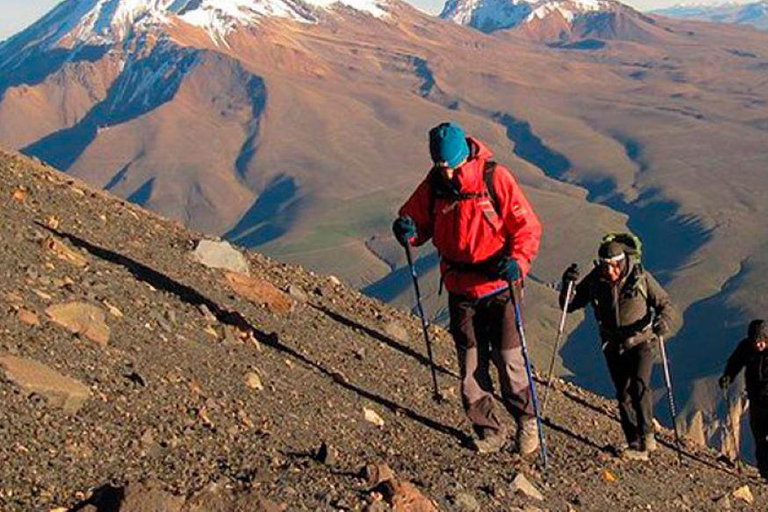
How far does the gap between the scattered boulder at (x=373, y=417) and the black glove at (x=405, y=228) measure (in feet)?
6.45

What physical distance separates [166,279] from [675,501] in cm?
656

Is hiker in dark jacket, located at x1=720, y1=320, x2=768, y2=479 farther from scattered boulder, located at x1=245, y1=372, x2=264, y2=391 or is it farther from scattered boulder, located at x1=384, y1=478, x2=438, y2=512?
scattered boulder, located at x1=384, y1=478, x2=438, y2=512

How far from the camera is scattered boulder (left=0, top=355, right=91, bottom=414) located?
340 inches

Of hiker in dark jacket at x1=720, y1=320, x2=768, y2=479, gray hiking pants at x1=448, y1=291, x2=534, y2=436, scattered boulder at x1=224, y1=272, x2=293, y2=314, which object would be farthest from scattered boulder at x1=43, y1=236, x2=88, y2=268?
hiker in dark jacket at x1=720, y1=320, x2=768, y2=479

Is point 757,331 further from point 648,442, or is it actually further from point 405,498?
point 405,498

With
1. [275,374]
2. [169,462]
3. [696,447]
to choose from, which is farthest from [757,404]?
[169,462]

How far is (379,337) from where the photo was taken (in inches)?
621

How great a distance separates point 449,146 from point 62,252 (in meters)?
5.64

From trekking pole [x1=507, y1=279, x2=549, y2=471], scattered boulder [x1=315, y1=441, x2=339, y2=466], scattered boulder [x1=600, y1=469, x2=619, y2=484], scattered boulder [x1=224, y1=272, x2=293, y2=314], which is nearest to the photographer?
scattered boulder [x1=315, y1=441, x2=339, y2=466]

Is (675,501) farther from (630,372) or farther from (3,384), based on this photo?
(3,384)

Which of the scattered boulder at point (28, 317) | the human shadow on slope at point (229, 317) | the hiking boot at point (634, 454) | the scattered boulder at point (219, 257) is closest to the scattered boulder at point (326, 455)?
the human shadow on slope at point (229, 317)

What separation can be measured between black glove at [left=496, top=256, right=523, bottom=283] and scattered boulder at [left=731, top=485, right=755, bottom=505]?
432 cm

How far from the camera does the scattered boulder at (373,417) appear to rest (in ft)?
37.2

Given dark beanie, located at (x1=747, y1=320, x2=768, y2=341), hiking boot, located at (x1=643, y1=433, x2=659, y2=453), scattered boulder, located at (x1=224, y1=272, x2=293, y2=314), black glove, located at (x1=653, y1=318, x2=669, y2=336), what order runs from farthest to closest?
scattered boulder, located at (x1=224, y1=272, x2=293, y2=314), dark beanie, located at (x1=747, y1=320, x2=768, y2=341), hiking boot, located at (x1=643, y1=433, x2=659, y2=453), black glove, located at (x1=653, y1=318, x2=669, y2=336)
